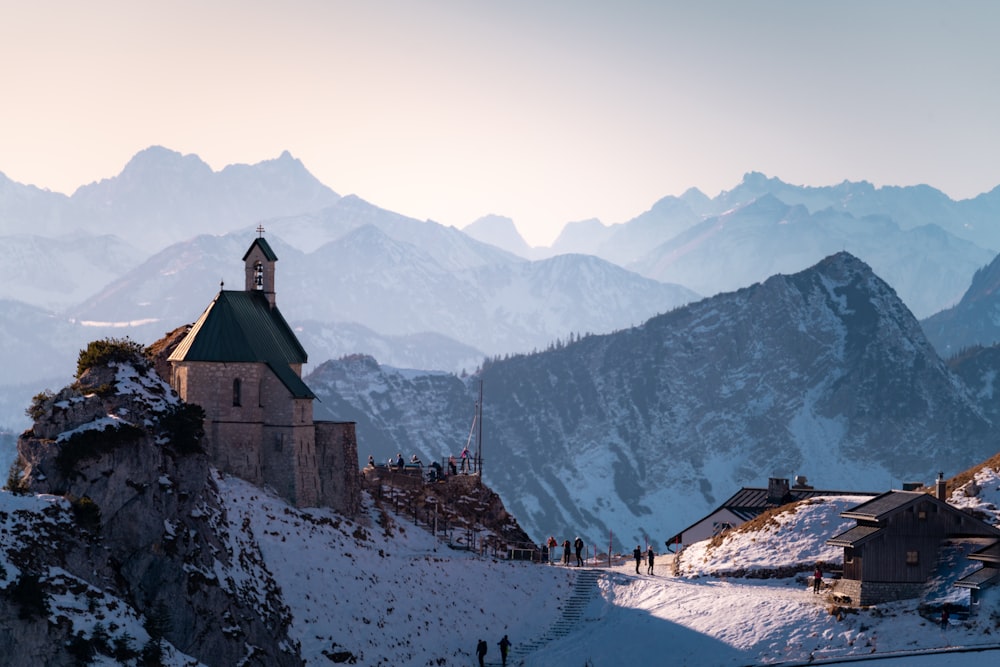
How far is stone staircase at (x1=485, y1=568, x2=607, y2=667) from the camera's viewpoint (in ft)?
278

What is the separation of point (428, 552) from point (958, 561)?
3599 centimetres

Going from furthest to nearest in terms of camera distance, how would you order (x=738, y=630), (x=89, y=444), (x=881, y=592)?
(x=738, y=630), (x=881, y=592), (x=89, y=444)

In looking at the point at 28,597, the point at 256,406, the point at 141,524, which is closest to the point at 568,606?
the point at 256,406

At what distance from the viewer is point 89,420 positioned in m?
70.8

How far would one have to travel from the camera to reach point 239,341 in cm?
9094

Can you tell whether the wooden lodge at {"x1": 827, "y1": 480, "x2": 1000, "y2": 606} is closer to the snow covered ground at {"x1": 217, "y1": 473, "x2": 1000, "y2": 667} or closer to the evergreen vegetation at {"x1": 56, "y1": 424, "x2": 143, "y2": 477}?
the snow covered ground at {"x1": 217, "y1": 473, "x2": 1000, "y2": 667}

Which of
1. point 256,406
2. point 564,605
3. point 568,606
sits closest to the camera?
point 256,406

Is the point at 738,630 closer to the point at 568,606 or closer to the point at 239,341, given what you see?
the point at 568,606

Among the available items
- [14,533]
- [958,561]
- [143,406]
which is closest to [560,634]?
[958,561]

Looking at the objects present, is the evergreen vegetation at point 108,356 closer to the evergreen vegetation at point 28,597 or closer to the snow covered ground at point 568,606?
the snow covered ground at point 568,606

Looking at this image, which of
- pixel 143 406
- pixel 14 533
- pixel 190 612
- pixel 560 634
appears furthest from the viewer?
pixel 560 634

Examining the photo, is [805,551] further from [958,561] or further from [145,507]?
[145,507]

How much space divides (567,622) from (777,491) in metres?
28.1

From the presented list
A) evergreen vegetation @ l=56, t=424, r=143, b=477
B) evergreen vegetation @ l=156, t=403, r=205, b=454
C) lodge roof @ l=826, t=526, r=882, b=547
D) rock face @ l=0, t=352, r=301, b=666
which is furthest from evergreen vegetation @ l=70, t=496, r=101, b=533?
lodge roof @ l=826, t=526, r=882, b=547
